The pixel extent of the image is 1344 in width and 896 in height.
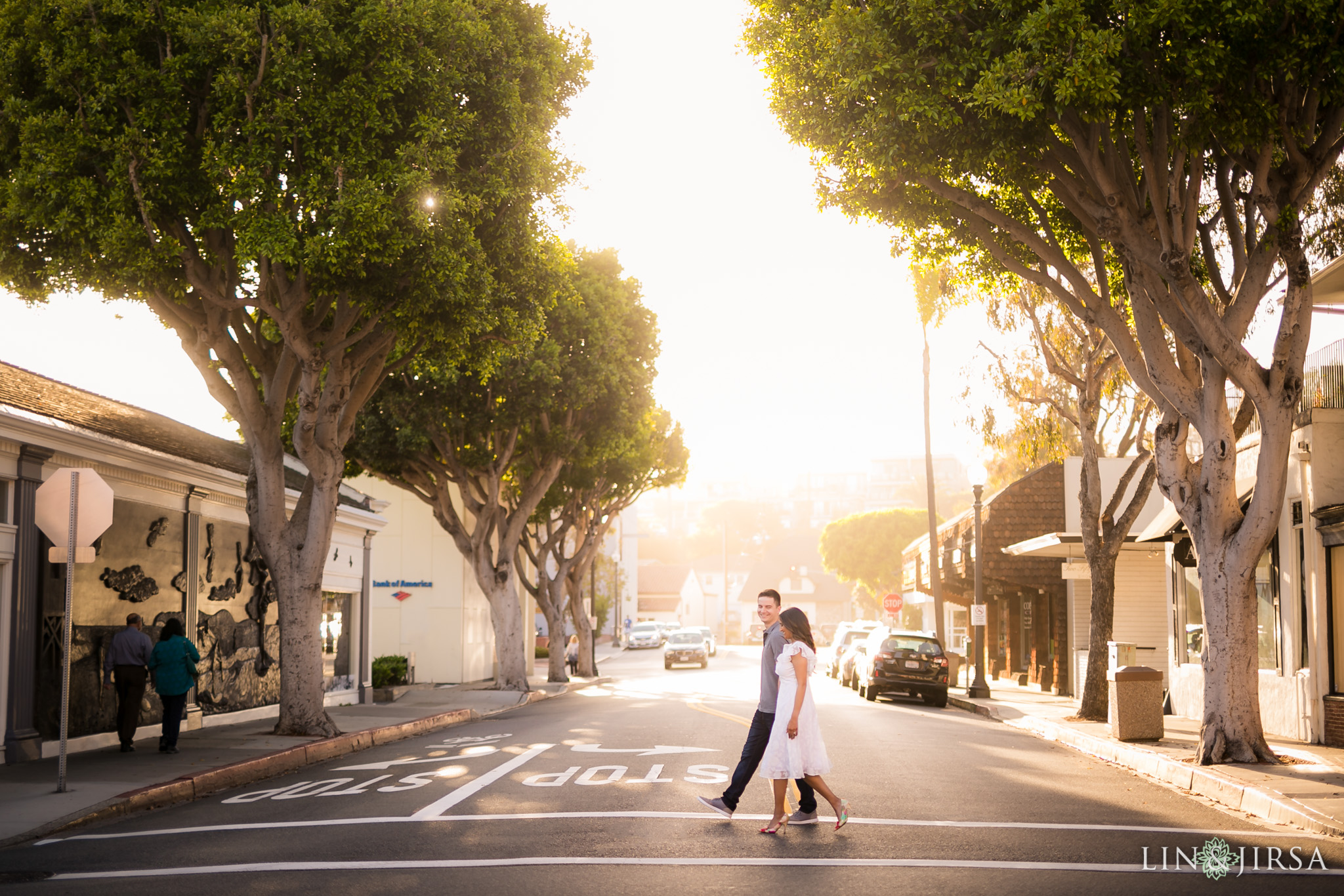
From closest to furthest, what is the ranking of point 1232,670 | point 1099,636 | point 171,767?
point 1232,670
point 171,767
point 1099,636

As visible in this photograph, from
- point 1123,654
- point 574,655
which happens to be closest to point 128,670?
point 1123,654

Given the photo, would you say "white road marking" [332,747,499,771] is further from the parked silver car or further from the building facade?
the parked silver car

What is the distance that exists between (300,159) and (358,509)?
14.3 m

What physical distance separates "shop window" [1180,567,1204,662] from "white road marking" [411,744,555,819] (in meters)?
13.4

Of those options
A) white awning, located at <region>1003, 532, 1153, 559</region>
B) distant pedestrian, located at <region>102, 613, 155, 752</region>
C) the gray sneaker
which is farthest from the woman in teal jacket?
white awning, located at <region>1003, 532, 1153, 559</region>

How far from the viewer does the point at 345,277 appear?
1499 cm

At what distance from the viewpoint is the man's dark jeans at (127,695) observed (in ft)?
50.3

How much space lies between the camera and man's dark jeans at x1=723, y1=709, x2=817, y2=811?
9.38 meters

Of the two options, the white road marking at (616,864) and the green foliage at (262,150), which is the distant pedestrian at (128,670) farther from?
the white road marking at (616,864)

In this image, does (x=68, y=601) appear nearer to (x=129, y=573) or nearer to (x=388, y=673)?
(x=129, y=573)

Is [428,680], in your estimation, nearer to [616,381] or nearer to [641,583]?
[616,381]

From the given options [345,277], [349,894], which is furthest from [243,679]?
[349,894]

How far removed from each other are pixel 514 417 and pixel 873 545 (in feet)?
212

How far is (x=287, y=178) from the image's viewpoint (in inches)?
582
